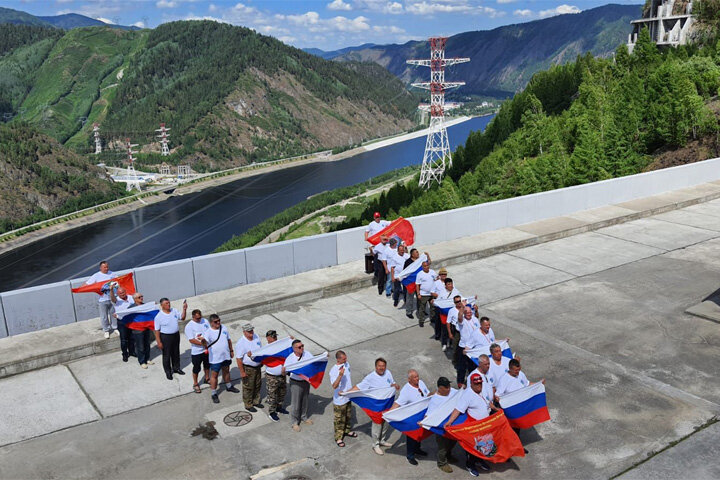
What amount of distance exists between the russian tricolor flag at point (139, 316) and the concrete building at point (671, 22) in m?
90.4

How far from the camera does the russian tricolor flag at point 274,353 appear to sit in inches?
418

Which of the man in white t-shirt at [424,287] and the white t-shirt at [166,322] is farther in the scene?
the man in white t-shirt at [424,287]

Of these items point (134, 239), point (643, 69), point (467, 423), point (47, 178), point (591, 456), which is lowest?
point (134, 239)

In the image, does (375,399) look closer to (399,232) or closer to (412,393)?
(412,393)

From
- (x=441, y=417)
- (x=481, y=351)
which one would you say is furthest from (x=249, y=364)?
(x=481, y=351)

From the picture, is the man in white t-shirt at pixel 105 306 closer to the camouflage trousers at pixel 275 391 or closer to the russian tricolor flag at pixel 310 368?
the camouflage trousers at pixel 275 391

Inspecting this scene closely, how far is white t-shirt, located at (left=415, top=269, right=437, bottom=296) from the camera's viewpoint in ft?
46.1

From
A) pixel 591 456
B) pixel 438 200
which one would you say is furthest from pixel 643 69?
pixel 591 456

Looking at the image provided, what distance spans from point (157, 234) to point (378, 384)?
485 ft

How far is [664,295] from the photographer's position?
1653 cm

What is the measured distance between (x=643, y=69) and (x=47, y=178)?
15084cm

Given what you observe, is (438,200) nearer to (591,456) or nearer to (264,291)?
(264,291)

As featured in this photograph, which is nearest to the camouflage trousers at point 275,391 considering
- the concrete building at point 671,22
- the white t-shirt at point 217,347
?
the white t-shirt at point 217,347

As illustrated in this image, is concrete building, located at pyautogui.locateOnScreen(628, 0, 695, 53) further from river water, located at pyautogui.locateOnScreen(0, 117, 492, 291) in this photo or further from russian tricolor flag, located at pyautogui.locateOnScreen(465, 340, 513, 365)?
river water, located at pyautogui.locateOnScreen(0, 117, 492, 291)
